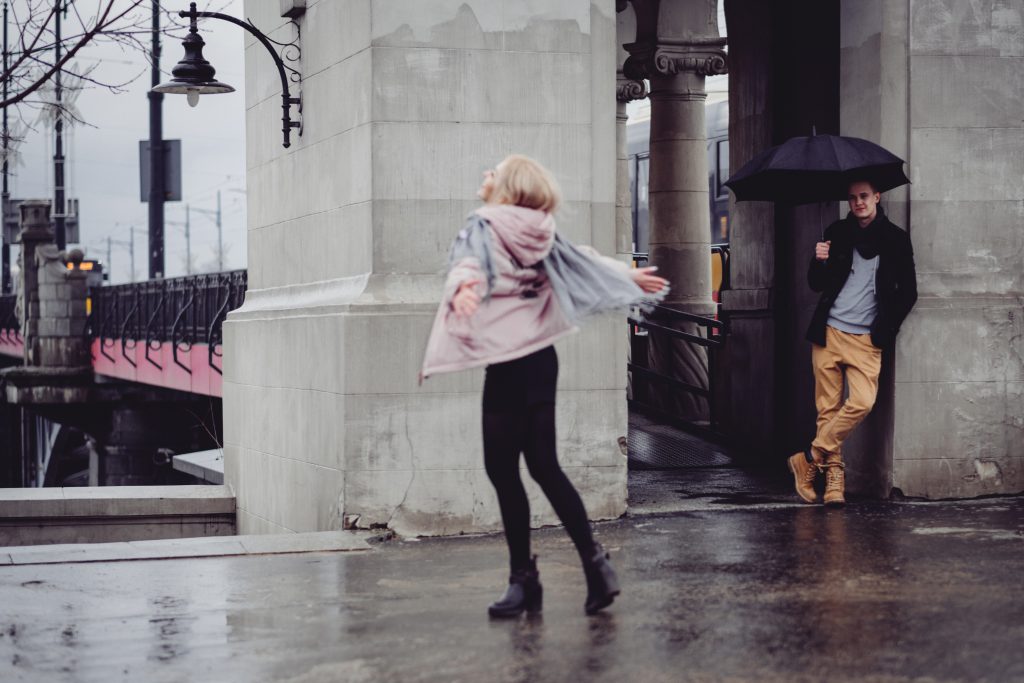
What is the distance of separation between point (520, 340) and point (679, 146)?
1427cm

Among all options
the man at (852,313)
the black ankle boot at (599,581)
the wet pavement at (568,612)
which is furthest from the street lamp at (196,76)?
the black ankle boot at (599,581)

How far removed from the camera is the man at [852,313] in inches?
341

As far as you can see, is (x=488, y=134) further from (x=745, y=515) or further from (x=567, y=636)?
(x=567, y=636)

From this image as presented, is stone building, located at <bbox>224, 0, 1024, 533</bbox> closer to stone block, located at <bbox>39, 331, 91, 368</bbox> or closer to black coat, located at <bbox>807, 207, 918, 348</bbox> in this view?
black coat, located at <bbox>807, 207, 918, 348</bbox>

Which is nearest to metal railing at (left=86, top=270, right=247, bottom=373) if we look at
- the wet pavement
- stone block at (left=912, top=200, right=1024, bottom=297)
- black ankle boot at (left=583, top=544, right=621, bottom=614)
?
stone block at (left=912, top=200, right=1024, bottom=297)

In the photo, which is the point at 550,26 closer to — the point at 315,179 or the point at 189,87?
the point at 315,179

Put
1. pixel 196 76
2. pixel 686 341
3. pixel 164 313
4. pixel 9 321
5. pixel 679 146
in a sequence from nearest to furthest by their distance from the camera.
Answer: pixel 196 76 < pixel 686 341 < pixel 679 146 < pixel 164 313 < pixel 9 321

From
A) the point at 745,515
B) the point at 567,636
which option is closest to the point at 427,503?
the point at 745,515

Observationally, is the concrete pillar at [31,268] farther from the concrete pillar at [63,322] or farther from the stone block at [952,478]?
the stone block at [952,478]

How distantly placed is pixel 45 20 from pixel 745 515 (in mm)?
4619

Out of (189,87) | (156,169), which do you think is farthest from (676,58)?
(156,169)

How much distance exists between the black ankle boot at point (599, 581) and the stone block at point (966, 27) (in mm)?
4694

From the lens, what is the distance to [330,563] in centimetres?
747

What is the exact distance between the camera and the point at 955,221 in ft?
30.1
